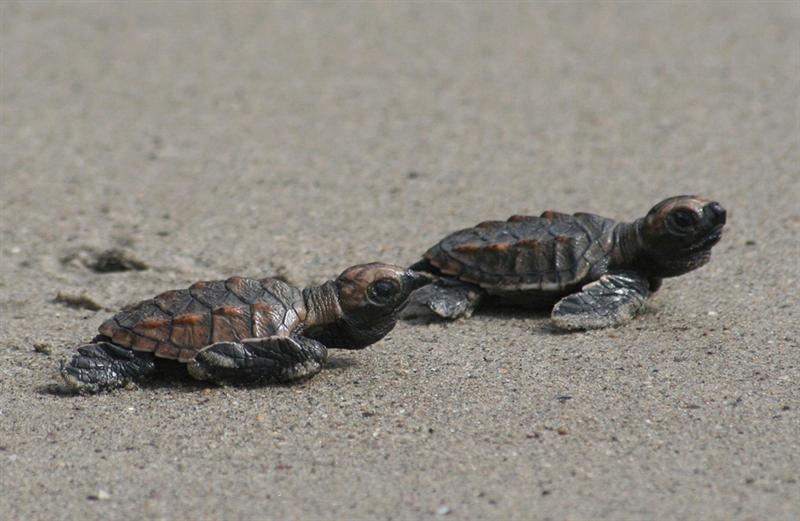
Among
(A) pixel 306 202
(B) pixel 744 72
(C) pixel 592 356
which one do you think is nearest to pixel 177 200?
(A) pixel 306 202

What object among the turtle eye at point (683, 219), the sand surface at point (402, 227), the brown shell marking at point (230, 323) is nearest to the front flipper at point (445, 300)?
the sand surface at point (402, 227)

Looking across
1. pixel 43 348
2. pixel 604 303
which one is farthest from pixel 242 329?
pixel 604 303

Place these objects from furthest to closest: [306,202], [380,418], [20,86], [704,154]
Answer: [20,86]
[704,154]
[306,202]
[380,418]

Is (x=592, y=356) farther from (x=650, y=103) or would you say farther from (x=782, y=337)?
(x=650, y=103)

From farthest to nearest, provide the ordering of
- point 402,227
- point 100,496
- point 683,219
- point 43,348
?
1. point 402,227
2. point 683,219
3. point 43,348
4. point 100,496

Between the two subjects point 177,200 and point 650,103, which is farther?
point 650,103

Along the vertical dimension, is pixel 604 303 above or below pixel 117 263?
above

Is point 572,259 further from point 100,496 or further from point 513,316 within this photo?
point 100,496
